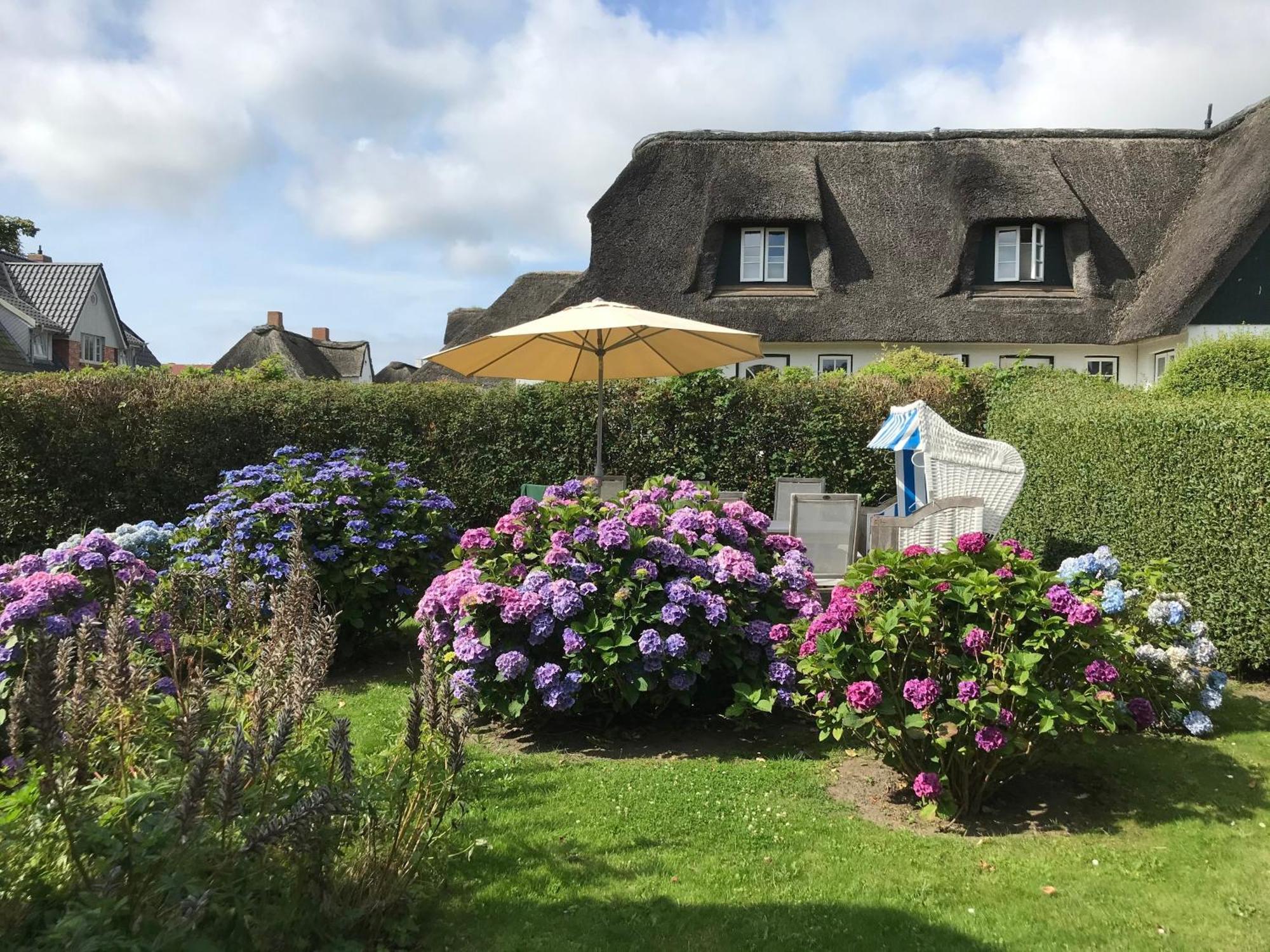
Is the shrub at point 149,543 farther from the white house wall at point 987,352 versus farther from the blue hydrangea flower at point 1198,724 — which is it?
the white house wall at point 987,352

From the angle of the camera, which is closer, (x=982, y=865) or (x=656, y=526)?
(x=982, y=865)

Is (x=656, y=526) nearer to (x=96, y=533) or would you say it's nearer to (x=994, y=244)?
(x=96, y=533)

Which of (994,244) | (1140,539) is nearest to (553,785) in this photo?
(1140,539)

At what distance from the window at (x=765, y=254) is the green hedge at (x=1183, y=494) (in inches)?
412

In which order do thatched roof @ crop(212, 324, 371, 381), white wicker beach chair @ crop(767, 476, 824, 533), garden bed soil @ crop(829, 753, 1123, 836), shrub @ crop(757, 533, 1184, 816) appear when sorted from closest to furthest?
shrub @ crop(757, 533, 1184, 816) < garden bed soil @ crop(829, 753, 1123, 836) < white wicker beach chair @ crop(767, 476, 824, 533) < thatched roof @ crop(212, 324, 371, 381)

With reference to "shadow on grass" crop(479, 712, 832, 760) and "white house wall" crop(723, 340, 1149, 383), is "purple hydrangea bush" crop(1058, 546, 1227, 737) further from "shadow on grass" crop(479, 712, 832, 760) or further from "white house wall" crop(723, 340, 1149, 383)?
"white house wall" crop(723, 340, 1149, 383)

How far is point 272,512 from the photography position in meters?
5.74

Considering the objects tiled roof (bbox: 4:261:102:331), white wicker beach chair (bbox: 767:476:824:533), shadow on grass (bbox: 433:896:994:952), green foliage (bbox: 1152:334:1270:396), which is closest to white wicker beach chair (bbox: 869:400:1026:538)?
white wicker beach chair (bbox: 767:476:824:533)

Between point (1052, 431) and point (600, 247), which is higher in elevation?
point (600, 247)

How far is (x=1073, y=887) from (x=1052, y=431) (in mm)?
5278

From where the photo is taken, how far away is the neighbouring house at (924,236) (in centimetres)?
1630

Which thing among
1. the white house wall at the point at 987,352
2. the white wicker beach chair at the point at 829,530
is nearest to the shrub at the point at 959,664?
the white wicker beach chair at the point at 829,530

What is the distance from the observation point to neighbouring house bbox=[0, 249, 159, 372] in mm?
30281

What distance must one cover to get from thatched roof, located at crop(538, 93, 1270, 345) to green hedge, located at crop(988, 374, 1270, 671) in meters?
9.63
